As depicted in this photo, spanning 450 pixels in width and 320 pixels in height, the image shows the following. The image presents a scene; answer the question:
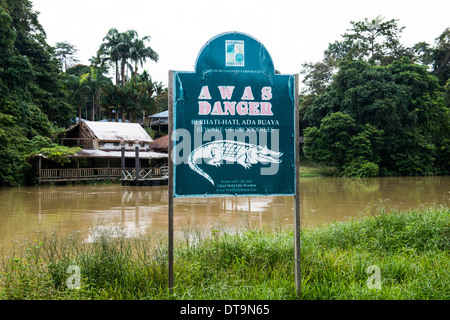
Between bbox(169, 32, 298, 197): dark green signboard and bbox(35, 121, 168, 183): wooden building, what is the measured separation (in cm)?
2109

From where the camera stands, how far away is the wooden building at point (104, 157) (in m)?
25.3

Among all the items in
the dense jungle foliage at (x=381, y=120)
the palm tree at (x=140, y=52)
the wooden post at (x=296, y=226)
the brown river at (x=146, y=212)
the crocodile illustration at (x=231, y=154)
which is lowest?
the brown river at (x=146, y=212)

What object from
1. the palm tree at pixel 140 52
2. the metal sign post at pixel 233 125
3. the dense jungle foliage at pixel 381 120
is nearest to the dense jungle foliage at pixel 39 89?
the palm tree at pixel 140 52

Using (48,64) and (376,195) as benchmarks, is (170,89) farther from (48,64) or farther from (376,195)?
(48,64)

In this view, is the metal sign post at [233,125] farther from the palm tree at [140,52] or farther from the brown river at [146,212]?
the palm tree at [140,52]

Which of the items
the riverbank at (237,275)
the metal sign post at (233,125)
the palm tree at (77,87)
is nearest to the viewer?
the riverbank at (237,275)

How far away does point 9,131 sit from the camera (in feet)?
74.4

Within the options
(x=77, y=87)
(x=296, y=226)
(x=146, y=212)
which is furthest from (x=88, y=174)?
(x=296, y=226)

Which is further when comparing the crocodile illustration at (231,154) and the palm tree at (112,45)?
the palm tree at (112,45)

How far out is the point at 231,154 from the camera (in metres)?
3.53

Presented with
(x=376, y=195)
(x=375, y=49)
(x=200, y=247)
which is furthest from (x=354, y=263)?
(x=375, y=49)

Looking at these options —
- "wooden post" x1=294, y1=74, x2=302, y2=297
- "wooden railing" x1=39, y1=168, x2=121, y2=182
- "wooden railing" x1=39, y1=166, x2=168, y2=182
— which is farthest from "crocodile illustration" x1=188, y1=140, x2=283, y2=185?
"wooden railing" x1=39, y1=168, x2=121, y2=182

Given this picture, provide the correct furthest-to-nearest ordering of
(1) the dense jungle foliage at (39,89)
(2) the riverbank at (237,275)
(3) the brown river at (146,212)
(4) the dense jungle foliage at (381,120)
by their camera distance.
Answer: (4) the dense jungle foliage at (381,120) < (1) the dense jungle foliage at (39,89) < (3) the brown river at (146,212) < (2) the riverbank at (237,275)
